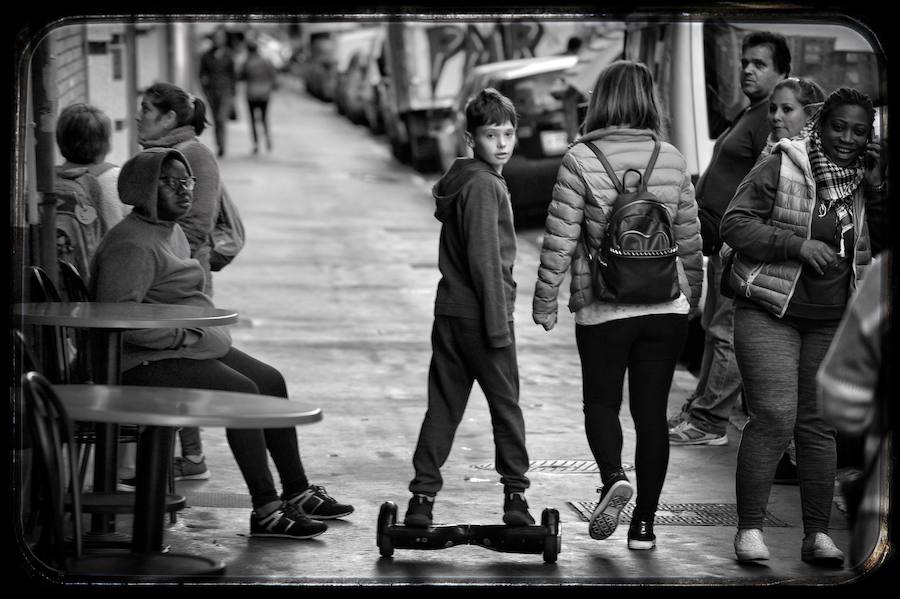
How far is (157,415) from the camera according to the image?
4.28 metres

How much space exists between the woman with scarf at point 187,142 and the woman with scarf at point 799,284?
2.47 metres

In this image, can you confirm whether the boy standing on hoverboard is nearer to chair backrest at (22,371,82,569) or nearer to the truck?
chair backrest at (22,371,82,569)

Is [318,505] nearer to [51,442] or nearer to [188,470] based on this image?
[188,470]

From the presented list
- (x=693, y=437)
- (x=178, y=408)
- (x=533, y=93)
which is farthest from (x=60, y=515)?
(x=533, y=93)

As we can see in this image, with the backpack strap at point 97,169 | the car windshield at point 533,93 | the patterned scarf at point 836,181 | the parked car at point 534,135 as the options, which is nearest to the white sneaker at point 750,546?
the patterned scarf at point 836,181

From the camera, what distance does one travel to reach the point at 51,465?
173 inches

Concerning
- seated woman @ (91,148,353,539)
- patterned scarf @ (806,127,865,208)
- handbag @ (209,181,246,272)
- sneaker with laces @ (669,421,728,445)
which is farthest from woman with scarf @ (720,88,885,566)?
handbag @ (209,181,246,272)

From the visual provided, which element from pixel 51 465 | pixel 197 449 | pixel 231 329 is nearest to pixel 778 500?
pixel 197 449

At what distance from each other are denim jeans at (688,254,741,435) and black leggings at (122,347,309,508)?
2.49 meters

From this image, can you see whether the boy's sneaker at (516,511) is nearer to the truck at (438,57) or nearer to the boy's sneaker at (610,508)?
the boy's sneaker at (610,508)

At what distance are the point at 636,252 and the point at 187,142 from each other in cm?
233

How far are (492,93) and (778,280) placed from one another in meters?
1.28

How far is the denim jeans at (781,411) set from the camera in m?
5.58

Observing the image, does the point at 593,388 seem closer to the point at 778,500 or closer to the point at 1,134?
the point at 778,500
